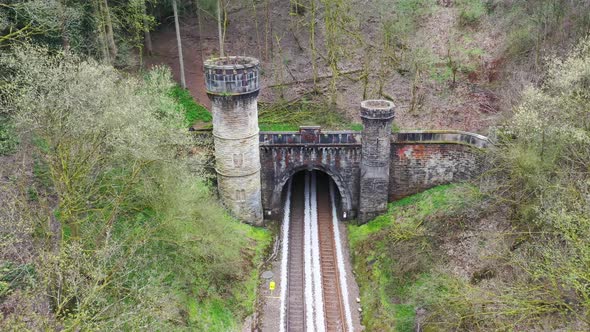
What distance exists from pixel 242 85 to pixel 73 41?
9.52 m

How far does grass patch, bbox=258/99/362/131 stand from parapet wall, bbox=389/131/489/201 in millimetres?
4945

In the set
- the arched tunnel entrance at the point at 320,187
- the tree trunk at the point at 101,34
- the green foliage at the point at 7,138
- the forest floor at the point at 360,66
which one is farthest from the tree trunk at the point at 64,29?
the arched tunnel entrance at the point at 320,187

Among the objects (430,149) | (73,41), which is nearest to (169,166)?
(73,41)

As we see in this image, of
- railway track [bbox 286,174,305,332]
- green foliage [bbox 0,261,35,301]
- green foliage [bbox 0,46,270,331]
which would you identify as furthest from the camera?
railway track [bbox 286,174,305,332]

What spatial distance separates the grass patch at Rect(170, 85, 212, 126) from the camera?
30609 mm

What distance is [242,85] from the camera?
2241 cm

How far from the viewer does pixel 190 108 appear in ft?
103

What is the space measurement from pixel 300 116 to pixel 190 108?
757cm

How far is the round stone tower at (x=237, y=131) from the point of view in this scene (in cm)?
2228

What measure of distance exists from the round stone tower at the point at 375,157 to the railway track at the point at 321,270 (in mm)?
2649

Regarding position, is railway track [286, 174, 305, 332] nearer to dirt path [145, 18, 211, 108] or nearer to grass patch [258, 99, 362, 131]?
grass patch [258, 99, 362, 131]

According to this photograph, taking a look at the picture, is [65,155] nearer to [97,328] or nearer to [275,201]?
[97,328]

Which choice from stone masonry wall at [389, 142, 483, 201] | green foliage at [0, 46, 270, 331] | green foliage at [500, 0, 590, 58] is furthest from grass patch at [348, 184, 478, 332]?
green foliage at [500, 0, 590, 58]

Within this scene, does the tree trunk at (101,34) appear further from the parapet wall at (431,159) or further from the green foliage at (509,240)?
the green foliage at (509,240)
